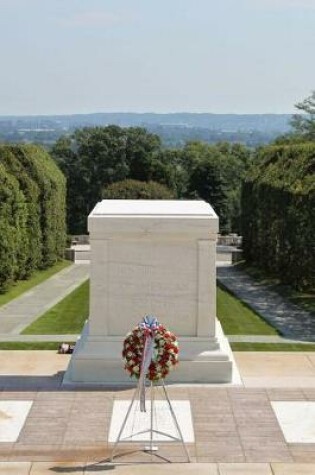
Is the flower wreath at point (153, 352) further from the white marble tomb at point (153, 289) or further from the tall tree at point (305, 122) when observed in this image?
the tall tree at point (305, 122)

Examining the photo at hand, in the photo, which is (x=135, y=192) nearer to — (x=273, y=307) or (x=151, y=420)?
(x=273, y=307)

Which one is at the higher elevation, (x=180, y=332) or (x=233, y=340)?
(x=180, y=332)

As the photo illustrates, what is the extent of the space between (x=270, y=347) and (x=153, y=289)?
13.3 feet

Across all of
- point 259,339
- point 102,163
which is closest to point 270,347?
point 259,339

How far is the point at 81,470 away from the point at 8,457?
92cm

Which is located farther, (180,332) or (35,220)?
(35,220)

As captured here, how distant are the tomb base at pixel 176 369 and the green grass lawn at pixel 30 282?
39.5 ft

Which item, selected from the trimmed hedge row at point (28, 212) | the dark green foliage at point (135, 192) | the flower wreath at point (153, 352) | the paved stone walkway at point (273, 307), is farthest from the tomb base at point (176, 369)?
the dark green foliage at point (135, 192)

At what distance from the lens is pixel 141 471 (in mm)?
9078

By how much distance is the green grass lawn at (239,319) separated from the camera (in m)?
18.0

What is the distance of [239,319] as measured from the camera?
19.9 meters

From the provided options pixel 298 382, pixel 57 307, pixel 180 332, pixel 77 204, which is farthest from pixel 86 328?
pixel 77 204

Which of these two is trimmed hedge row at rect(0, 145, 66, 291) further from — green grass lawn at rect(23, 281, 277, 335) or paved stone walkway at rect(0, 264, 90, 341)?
green grass lawn at rect(23, 281, 277, 335)

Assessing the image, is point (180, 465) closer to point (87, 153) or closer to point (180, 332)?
point (180, 332)
